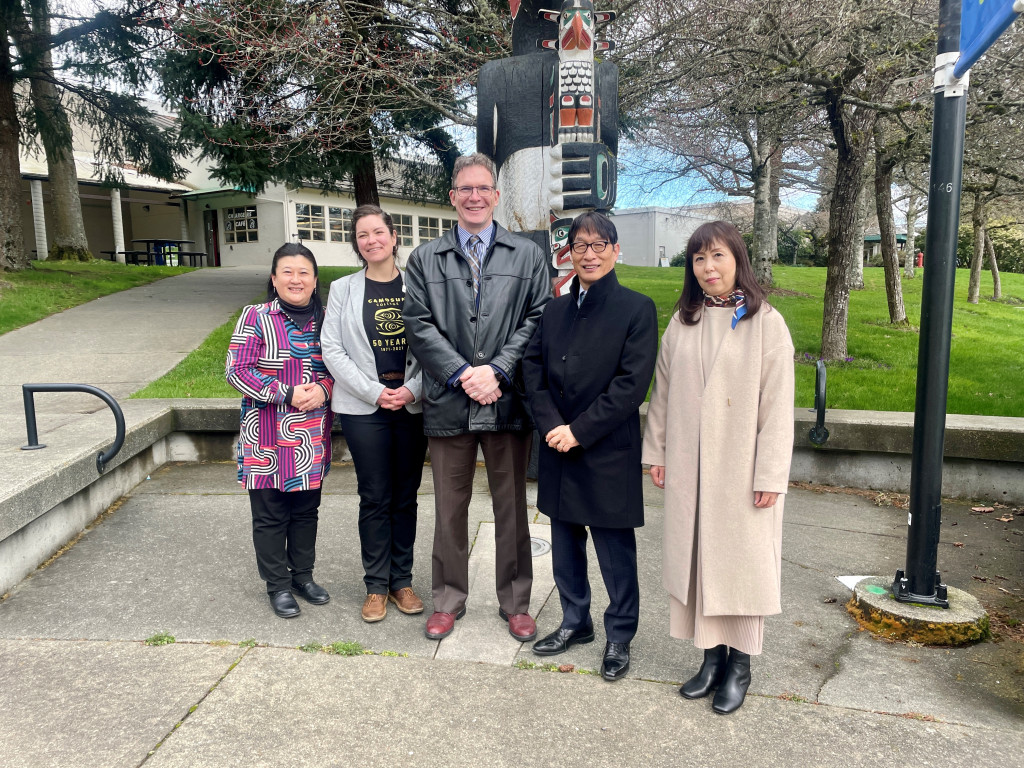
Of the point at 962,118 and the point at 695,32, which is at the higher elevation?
the point at 695,32

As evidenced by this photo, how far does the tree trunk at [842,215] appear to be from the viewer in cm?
845

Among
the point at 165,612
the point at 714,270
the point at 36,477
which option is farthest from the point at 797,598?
the point at 36,477

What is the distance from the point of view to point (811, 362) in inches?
374

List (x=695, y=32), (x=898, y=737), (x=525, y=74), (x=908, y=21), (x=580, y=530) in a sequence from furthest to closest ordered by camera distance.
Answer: (x=695, y=32) → (x=908, y=21) → (x=525, y=74) → (x=580, y=530) → (x=898, y=737)

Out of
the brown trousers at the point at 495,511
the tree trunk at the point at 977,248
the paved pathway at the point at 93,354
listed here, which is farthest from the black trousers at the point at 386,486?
the tree trunk at the point at 977,248

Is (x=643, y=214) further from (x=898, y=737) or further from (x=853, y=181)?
(x=898, y=737)

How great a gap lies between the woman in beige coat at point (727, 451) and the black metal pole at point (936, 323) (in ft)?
3.64

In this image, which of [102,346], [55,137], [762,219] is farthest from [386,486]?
[762,219]

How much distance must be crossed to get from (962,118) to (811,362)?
6.58 meters

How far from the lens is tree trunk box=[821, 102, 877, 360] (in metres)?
8.45

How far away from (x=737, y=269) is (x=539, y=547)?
2.38 m

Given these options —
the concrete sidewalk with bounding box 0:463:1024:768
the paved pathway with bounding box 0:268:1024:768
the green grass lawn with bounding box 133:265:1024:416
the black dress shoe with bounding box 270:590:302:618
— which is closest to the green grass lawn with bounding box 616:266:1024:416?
the green grass lawn with bounding box 133:265:1024:416

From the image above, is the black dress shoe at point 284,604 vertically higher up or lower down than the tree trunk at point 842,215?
lower down

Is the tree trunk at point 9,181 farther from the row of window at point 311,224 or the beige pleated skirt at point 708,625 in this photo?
the beige pleated skirt at point 708,625
